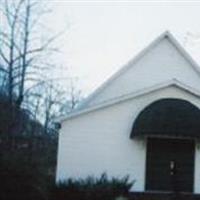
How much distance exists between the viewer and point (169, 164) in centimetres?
2488

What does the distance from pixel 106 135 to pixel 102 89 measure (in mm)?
5057

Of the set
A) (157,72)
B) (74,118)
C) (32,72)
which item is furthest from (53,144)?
(74,118)

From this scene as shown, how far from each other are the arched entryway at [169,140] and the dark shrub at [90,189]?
8.26 feet

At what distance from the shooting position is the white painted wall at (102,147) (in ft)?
80.1

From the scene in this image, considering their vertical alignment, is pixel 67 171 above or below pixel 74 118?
below

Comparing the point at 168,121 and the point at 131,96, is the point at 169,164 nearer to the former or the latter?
the point at 168,121

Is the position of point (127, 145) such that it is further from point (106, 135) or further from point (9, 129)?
point (9, 129)

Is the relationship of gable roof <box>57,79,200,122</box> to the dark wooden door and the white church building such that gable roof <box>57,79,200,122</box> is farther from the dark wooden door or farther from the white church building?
the dark wooden door

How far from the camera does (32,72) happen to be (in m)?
31.5

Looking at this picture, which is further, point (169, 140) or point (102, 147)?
point (169, 140)

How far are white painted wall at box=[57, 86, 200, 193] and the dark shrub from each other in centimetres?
199

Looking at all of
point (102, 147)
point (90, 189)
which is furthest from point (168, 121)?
point (90, 189)

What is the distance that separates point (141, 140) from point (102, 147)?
1594 millimetres

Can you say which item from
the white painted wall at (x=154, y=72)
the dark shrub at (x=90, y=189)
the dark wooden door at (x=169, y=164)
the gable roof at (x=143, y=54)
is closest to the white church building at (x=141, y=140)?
the dark wooden door at (x=169, y=164)
